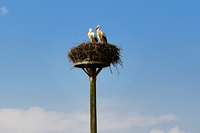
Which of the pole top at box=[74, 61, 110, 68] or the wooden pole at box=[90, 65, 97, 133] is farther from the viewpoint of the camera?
the pole top at box=[74, 61, 110, 68]

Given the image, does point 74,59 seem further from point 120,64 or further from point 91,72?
point 120,64

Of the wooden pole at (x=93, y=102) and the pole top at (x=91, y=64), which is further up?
the pole top at (x=91, y=64)

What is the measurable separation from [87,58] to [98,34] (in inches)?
75.9

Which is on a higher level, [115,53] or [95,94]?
[115,53]

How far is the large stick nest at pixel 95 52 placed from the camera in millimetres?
13711

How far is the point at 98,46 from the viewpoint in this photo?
45.0 feet

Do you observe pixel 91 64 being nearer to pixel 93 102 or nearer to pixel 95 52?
pixel 95 52

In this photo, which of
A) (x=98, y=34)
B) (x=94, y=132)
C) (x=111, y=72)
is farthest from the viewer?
(x=98, y=34)

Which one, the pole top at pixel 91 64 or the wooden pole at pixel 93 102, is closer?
the wooden pole at pixel 93 102

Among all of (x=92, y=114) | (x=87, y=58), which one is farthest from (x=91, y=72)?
(x=92, y=114)

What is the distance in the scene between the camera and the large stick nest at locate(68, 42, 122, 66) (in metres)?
13.7

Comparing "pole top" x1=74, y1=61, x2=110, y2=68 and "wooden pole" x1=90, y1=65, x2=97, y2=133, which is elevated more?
"pole top" x1=74, y1=61, x2=110, y2=68

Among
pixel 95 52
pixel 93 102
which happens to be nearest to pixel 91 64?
pixel 95 52

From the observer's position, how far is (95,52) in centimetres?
1370
